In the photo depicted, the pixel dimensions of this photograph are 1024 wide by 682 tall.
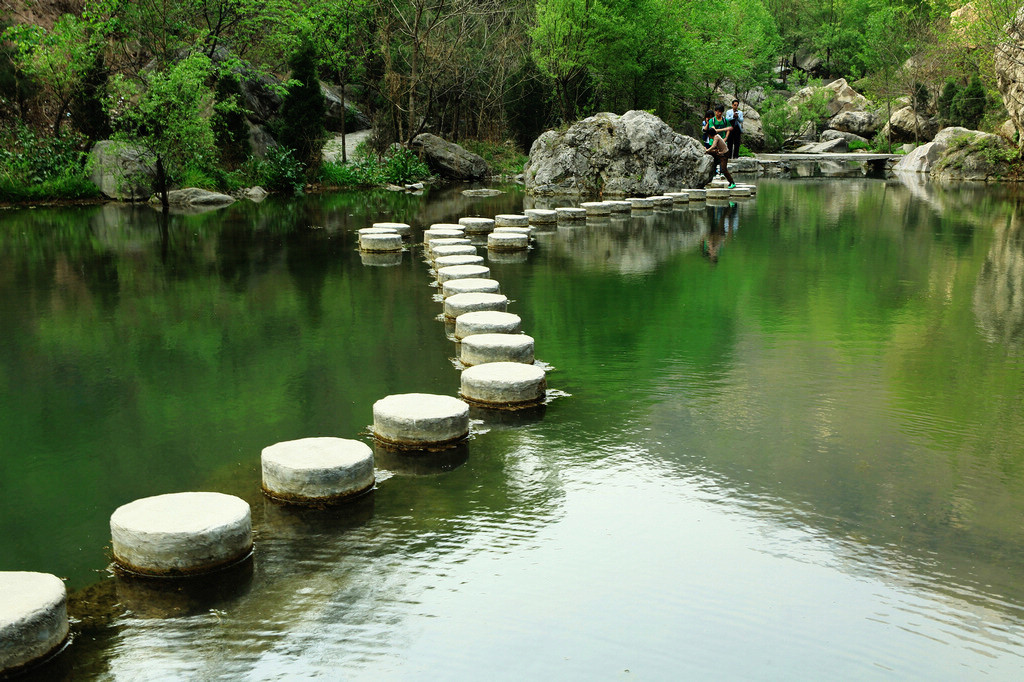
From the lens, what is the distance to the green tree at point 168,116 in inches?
731

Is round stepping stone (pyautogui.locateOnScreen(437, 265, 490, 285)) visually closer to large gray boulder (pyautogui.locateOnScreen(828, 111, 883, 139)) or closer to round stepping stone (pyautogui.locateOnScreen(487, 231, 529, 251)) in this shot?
round stepping stone (pyautogui.locateOnScreen(487, 231, 529, 251))

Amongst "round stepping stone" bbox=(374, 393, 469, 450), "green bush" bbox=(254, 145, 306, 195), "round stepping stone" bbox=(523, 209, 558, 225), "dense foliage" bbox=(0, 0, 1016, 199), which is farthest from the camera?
"green bush" bbox=(254, 145, 306, 195)

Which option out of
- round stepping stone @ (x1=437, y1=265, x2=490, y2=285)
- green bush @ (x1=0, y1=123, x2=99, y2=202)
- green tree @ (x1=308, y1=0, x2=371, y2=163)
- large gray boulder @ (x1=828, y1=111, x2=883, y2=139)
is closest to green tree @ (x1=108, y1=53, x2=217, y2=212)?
green bush @ (x1=0, y1=123, x2=99, y2=202)

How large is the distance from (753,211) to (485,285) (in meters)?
12.4

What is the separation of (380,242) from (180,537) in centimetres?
964

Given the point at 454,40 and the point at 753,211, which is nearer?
the point at 753,211

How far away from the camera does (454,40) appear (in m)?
30.3

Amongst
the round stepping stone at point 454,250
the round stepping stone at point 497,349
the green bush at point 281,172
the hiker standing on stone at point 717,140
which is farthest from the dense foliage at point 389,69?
the round stepping stone at point 497,349

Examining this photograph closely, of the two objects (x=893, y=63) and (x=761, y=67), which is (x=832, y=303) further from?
(x=761, y=67)

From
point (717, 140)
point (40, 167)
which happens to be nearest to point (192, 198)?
point (40, 167)

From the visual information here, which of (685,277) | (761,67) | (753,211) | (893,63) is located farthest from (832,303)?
(761,67)

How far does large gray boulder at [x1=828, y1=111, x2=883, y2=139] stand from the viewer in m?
50.4

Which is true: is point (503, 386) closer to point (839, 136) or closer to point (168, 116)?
point (168, 116)

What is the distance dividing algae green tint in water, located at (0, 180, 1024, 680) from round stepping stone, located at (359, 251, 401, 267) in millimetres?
1238
